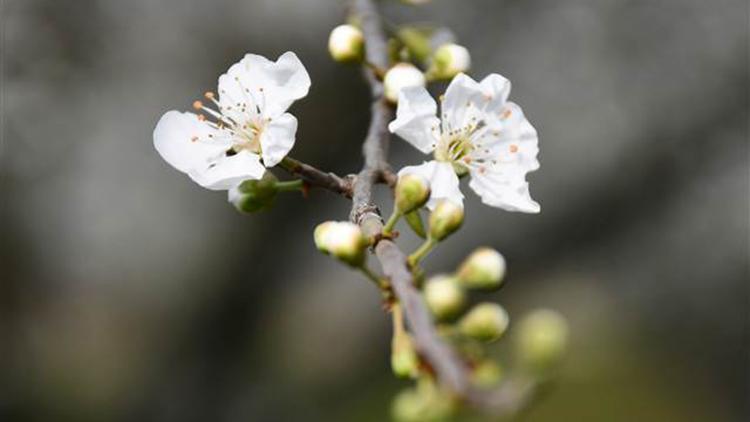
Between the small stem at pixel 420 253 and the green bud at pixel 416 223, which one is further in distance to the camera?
the green bud at pixel 416 223

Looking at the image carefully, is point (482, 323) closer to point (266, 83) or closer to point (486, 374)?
point (486, 374)

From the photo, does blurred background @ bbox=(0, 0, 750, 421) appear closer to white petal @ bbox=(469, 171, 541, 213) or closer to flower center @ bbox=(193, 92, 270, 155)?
flower center @ bbox=(193, 92, 270, 155)

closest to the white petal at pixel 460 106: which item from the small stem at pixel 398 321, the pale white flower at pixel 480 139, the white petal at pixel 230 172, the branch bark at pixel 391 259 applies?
the pale white flower at pixel 480 139

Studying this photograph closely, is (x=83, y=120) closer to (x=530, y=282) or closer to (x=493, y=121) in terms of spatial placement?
(x=530, y=282)

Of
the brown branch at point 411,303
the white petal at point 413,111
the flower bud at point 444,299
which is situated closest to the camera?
the brown branch at point 411,303

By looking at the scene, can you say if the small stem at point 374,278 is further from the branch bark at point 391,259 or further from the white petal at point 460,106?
the white petal at point 460,106

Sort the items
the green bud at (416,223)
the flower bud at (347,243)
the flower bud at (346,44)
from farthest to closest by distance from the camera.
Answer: the flower bud at (346,44) → the green bud at (416,223) → the flower bud at (347,243)

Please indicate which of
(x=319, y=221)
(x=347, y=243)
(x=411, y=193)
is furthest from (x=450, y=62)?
(x=319, y=221)
